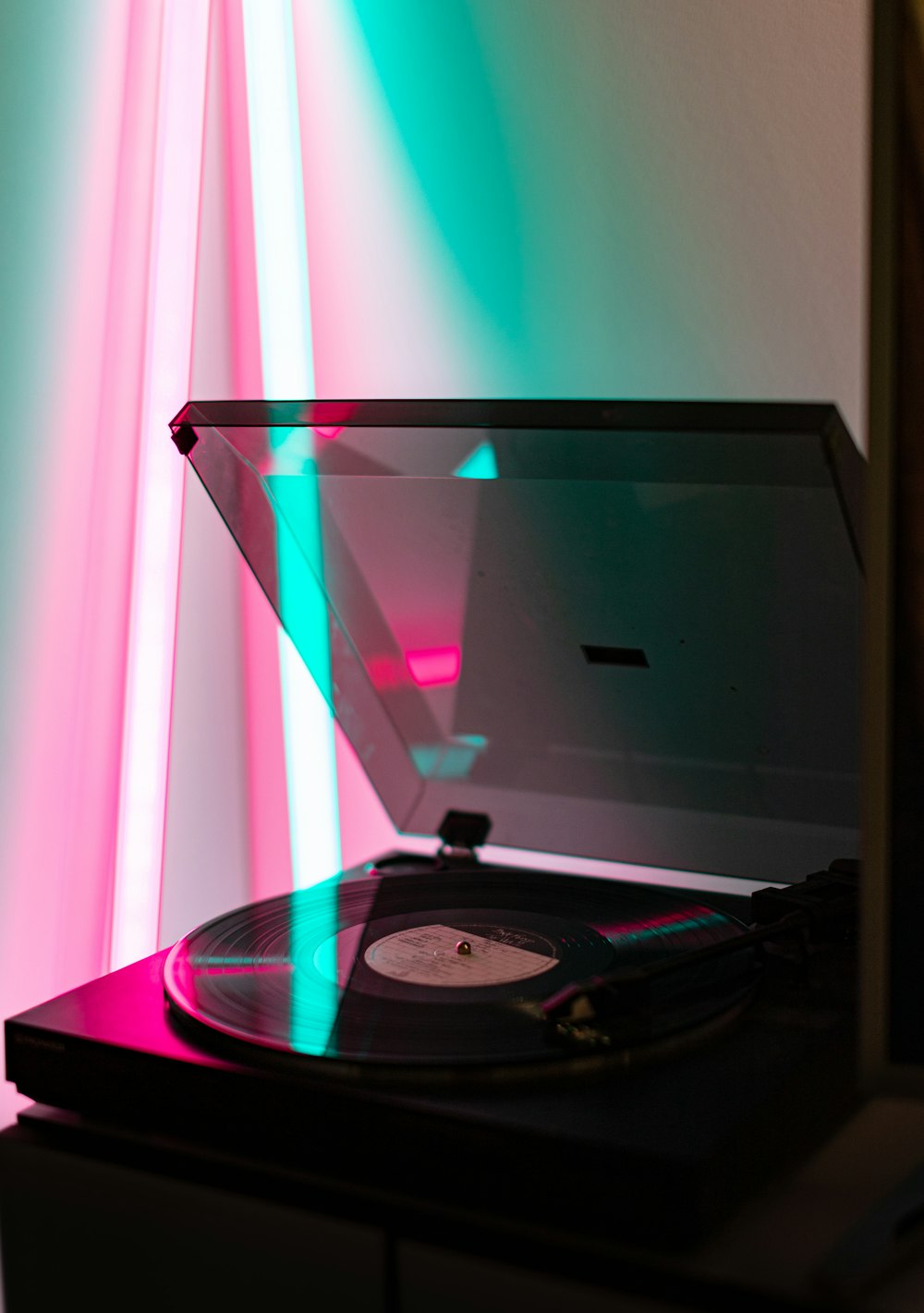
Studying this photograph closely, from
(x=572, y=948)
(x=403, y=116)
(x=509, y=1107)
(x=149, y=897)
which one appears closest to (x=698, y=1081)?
(x=509, y=1107)

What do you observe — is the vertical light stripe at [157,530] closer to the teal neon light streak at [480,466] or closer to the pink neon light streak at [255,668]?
the pink neon light streak at [255,668]

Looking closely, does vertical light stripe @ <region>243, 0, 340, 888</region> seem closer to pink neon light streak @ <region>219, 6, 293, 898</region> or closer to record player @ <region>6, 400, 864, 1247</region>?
pink neon light streak @ <region>219, 6, 293, 898</region>

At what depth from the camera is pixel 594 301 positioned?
1378 mm

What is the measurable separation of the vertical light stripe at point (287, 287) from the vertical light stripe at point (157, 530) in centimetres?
13

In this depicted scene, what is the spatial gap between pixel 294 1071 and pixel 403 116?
1.22 m

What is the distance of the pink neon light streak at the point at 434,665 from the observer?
1.11 metres

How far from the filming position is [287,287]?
5.06 feet

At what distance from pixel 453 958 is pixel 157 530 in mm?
695

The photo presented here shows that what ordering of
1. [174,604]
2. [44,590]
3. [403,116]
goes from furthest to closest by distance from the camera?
[403,116] → [174,604] → [44,590]

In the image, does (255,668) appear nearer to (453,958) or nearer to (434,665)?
(434,665)

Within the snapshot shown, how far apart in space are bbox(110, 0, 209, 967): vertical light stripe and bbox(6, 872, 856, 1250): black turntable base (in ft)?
1.74

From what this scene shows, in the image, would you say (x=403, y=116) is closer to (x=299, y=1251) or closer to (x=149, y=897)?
(x=149, y=897)

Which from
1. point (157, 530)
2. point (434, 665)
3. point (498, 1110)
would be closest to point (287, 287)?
point (157, 530)

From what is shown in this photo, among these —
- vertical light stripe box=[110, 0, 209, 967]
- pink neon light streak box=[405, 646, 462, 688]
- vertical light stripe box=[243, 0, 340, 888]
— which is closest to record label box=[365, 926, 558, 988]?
pink neon light streak box=[405, 646, 462, 688]
